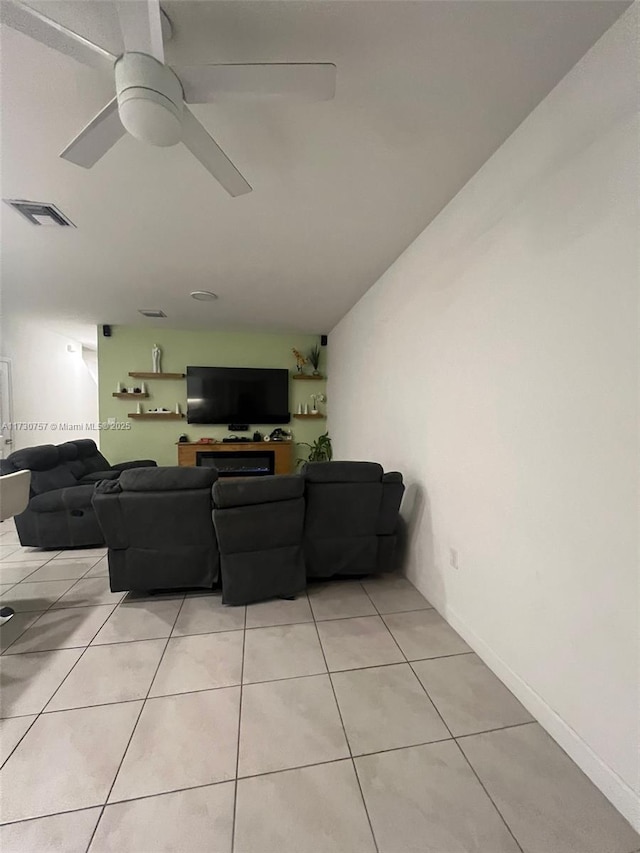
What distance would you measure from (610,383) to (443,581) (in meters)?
1.52

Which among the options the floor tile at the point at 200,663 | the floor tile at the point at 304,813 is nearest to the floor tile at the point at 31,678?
the floor tile at the point at 200,663

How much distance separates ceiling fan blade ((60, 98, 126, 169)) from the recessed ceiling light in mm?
2262

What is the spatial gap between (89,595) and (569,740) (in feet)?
9.21

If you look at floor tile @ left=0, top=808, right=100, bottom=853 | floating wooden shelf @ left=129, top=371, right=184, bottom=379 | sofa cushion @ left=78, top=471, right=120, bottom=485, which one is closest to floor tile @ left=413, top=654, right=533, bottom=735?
floor tile @ left=0, top=808, right=100, bottom=853

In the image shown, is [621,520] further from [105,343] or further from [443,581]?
[105,343]

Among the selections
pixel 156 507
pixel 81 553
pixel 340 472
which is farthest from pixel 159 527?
pixel 81 553

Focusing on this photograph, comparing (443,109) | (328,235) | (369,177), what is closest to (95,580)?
(328,235)

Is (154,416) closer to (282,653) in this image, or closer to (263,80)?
(282,653)

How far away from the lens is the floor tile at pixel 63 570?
2.62 m

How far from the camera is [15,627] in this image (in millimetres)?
2020

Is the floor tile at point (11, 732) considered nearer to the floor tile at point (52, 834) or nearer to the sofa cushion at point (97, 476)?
the floor tile at point (52, 834)

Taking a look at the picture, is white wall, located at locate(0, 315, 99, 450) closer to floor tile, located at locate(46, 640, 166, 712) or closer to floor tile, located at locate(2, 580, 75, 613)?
floor tile, located at locate(2, 580, 75, 613)

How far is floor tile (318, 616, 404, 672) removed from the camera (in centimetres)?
175

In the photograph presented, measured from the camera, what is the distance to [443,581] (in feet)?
6.98
